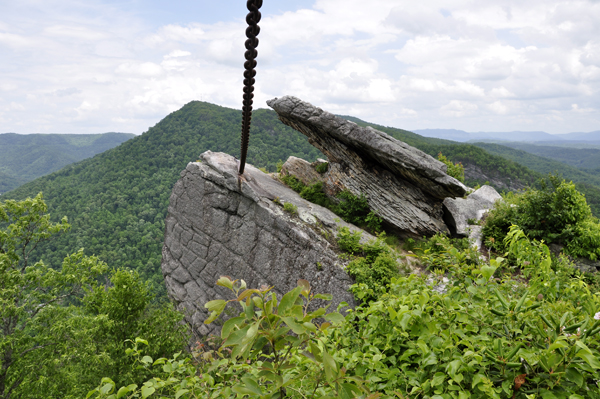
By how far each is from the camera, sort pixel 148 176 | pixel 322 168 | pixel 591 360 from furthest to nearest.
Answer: pixel 148 176
pixel 322 168
pixel 591 360

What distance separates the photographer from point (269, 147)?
227ft

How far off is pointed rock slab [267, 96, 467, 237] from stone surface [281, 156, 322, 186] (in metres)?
1.08

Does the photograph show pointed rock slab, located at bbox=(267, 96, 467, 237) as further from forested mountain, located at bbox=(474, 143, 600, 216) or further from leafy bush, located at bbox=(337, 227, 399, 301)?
forested mountain, located at bbox=(474, 143, 600, 216)

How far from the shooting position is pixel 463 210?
1503 cm

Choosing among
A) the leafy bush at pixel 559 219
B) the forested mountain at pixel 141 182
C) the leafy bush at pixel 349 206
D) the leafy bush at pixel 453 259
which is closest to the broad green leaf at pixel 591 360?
the leafy bush at pixel 453 259

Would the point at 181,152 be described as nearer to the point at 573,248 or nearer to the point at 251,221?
the point at 251,221

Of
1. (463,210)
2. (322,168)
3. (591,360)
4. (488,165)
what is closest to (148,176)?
(322,168)

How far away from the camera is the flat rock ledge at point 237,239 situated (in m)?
11.6

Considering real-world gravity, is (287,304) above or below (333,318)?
above

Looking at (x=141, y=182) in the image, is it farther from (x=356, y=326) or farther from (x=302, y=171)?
(x=356, y=326)

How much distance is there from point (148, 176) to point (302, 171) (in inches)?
2572

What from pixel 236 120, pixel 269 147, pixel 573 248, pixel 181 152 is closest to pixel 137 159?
pixel 181 152

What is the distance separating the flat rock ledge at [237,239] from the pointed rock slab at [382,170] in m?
2.12

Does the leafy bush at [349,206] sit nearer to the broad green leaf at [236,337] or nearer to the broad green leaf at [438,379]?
the broad green leaf at [438,379]
